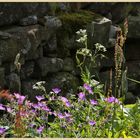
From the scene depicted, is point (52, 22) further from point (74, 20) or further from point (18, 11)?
point (74, 20)

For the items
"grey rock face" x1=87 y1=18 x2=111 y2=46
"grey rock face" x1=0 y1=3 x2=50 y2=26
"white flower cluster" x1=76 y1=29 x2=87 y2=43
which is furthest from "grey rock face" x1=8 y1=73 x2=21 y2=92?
"white flower cluster" x1=76 y1=29 x2=87 y2=43

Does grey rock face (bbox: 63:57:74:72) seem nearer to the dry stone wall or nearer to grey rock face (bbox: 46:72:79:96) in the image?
the dry stone wall

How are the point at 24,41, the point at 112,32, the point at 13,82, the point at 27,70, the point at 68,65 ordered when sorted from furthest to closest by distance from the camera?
1. the point at 112,32
2. the point at 68,65
3. the point at 27,70
4. the point at 24,41
5. the point at 13,82

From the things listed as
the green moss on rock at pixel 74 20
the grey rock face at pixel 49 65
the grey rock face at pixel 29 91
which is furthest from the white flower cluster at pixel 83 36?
the green moss on rock at pixel 74 20

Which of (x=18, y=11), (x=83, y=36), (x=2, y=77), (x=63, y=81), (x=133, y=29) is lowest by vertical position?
(x=63, y=81)

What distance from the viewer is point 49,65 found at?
9586 millimetres

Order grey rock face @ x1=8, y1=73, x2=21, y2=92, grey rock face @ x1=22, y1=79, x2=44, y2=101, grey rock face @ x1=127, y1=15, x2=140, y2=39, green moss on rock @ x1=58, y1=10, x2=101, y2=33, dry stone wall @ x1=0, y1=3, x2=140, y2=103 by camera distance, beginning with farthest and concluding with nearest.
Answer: grey rock face @ x1=127, y1=15, x2=140, y2=39 < green moss on rock @ x1=58, y1=10, x2=101, y2=33 < grey rock face @ x1=22, y1=79, x2=44, y2=101 < dry stone wall @ x1=0, y1=3, x2=140, y2=103 < grey rock face @ x1=8, y1=73, x2=21, y2=92

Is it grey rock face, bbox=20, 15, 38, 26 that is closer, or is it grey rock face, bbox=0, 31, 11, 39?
grey rock face, bbox=0, 31, 11, 39

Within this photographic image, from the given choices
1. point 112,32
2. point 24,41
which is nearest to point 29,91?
point 24,41

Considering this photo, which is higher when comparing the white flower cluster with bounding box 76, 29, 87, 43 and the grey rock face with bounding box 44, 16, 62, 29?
the white flower cluster with bounding box 76, 29, 87, 43

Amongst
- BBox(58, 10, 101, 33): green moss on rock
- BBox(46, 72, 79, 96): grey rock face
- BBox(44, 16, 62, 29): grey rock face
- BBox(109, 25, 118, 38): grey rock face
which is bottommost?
BBox(46, 72, 79, 96): grey rock face

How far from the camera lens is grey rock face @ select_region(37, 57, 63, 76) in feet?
31.0

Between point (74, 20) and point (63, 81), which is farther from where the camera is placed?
point (74, 20)

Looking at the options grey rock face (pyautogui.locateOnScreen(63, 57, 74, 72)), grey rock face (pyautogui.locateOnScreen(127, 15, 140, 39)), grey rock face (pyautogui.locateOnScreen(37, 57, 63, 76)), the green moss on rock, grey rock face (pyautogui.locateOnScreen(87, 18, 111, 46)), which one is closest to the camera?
grey rock face (pyautogui.locateOnScreen(37, 57, 63, 76))
